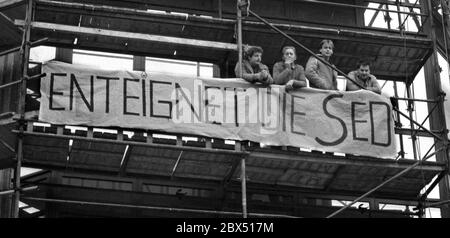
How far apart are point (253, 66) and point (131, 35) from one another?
2135 millimetres

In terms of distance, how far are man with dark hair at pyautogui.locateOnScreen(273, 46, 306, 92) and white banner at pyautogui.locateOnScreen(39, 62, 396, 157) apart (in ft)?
0.55

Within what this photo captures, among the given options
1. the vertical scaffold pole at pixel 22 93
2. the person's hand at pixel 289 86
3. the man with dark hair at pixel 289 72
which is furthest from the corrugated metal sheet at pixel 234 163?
the man with dark hair at pixel 289 72

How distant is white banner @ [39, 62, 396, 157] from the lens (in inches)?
789

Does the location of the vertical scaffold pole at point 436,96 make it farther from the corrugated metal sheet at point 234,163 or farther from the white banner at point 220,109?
the white banner at point 220,109

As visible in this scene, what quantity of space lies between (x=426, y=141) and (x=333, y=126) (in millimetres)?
2955

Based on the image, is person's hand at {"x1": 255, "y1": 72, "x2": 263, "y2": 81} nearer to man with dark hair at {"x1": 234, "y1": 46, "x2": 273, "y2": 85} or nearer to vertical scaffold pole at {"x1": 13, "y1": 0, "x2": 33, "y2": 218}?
man with dark hair at {"x1": 234, "y1": 46, "x2": 273, "y2": 85}

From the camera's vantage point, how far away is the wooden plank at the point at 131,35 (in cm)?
2039

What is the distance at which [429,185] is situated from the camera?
22.6m

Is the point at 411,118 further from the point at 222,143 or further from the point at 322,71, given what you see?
the point at 222,143

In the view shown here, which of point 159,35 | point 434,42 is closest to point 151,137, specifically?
point 159,35

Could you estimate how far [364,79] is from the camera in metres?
21.8

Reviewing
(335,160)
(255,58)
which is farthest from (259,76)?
(335,160)

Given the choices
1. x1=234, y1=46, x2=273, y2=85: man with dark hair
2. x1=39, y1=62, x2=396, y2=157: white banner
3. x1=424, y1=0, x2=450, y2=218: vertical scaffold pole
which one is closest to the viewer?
x1=39, y1=62, x2=396, y2=157: white banner

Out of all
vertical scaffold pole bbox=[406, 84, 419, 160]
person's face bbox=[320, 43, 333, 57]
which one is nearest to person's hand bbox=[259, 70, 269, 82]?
person's face bbox=[320, 43, 333, 57]
